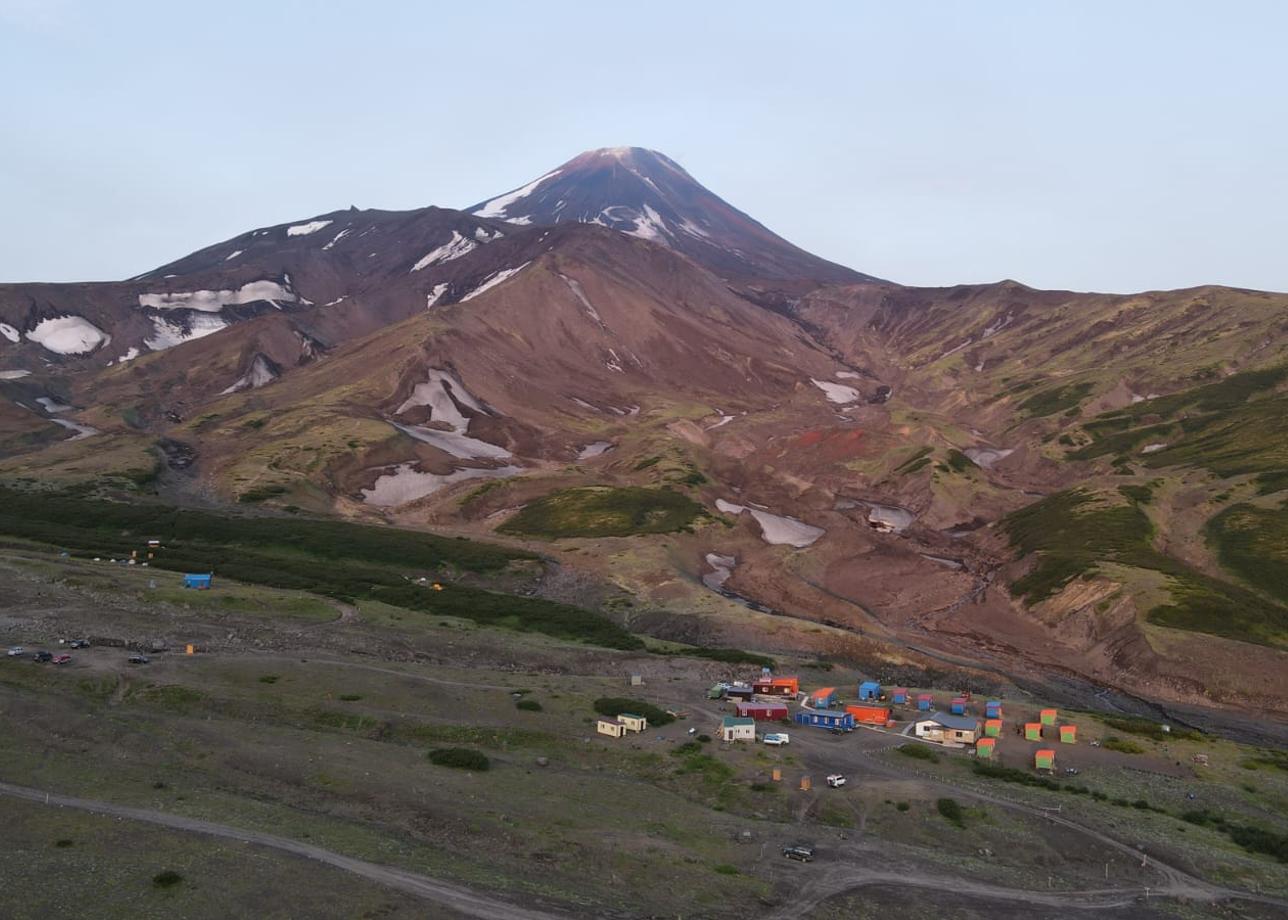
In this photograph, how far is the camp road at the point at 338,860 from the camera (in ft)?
101

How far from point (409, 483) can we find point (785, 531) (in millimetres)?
55176

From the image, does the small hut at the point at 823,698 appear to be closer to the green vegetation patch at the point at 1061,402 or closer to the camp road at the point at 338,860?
the camp road at the point at 338,860

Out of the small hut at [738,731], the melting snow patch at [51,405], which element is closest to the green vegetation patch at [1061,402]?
the small hut at [738,731]

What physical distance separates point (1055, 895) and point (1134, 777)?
18.0m

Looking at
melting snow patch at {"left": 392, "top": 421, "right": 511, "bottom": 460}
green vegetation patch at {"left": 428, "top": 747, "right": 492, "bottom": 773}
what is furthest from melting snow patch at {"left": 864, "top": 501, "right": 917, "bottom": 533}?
green vegetation patch at {"left": 428, "top": 747, "right": 492, "bottom": 773}

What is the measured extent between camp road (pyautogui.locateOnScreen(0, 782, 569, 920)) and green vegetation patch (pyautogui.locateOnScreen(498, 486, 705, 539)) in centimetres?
8187

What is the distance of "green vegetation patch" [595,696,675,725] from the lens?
178ft

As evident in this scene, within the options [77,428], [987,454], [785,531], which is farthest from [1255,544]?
[77,428]

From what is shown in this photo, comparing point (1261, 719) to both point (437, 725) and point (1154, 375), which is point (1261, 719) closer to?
point (437, 725)

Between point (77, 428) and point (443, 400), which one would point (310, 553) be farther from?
point (77, 428)

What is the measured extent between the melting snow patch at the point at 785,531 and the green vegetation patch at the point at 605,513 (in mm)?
9611

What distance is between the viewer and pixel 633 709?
179ft

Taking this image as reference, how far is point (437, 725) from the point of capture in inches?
1955

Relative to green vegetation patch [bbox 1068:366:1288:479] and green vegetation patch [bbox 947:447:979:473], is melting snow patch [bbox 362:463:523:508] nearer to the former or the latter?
green vegetation patch [bbox 947:447:979:473]
